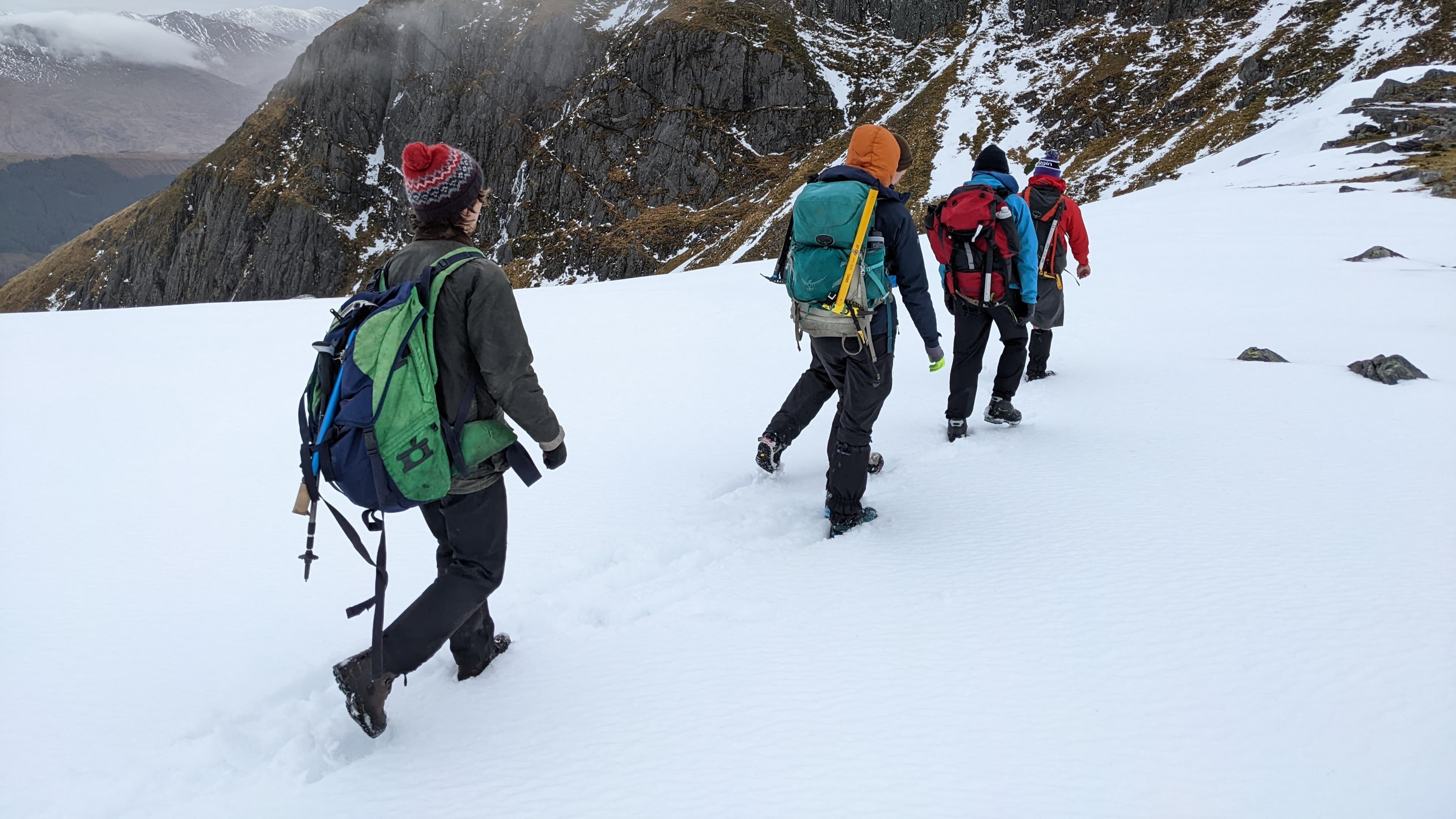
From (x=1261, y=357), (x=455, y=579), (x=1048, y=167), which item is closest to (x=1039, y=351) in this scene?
(x=1048, y=167)

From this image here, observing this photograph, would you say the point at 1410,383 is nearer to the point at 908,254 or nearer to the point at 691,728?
the point at 908,254

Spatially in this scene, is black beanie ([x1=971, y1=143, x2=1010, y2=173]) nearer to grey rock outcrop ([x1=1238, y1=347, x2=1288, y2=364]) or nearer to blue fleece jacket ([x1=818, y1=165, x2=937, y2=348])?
blue fleece jacket ([x1=818, y1=165, x2=937, y2=348])

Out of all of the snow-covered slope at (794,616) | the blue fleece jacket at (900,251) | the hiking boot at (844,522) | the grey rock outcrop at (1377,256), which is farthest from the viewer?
the grey rock outcrop at (1377,256)

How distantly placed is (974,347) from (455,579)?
14.2 feet

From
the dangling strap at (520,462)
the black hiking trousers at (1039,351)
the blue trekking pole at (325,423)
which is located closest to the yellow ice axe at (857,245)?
the dangling strap at (520,462)

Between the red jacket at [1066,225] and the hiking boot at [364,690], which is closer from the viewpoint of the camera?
the hiking boot at [364,690]

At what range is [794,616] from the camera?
3449 millimetres

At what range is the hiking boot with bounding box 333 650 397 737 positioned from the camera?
104 inches

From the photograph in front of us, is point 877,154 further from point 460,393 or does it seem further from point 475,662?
point 475,662

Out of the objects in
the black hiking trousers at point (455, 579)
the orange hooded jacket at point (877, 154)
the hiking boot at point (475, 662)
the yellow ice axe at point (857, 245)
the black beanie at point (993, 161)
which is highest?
the orange hooded jacket at point (877, 154)

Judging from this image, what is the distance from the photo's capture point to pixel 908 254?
4121 mm

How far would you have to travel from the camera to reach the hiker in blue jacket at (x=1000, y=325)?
5.37 m

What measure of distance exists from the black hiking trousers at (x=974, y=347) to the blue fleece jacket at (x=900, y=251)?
158 cm

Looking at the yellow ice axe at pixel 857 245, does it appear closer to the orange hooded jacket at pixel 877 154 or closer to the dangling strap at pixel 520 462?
the orange hooded jacket at pixel 877 154
